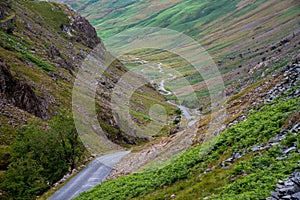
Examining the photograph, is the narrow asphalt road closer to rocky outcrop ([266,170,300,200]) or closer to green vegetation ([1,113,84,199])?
green vegetation ([1,113,84,199])

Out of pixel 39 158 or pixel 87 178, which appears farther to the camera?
pixel 39 158

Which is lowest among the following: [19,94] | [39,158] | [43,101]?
[39,158]

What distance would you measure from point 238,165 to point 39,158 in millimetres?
36284

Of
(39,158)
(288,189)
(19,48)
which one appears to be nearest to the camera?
(288,189)

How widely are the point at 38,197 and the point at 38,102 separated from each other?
38381 mm

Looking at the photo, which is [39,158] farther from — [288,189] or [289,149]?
[288,189]

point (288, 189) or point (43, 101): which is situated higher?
point (43, 101)

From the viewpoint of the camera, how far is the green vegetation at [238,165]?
55.6ft

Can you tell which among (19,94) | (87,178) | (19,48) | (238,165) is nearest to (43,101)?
(19,94)

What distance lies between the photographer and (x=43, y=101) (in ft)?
263

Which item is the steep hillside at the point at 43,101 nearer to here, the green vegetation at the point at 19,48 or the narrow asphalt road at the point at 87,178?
the green vegetation at the point at 19,48

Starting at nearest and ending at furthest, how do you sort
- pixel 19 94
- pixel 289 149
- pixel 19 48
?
1. pixel 289 149
2. pixel 19 94
3. pixel 19 48

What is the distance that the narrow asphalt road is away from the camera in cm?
4041

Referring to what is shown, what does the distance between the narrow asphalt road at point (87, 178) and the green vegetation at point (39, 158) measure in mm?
3200
